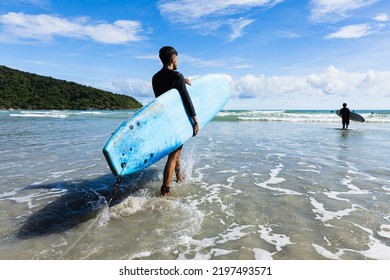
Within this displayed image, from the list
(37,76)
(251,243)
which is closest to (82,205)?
(251,243)

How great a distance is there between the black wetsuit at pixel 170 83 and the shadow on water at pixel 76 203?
5.22 feet

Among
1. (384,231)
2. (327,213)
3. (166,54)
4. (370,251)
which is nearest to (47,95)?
(166,54)

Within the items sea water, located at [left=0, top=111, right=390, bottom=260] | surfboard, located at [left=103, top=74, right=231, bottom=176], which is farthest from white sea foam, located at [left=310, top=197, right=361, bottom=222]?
surfboard, located at [left=103, top=74, right=231, bottom=176]

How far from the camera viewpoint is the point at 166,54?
4.18 meters

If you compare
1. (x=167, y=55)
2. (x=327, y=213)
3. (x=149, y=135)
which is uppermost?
(x=167, y=55)

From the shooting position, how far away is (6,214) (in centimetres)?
355

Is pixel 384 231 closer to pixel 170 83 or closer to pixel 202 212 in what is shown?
pixel 202 212

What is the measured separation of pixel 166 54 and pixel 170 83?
17.0 inches

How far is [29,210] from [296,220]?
11.1 ft

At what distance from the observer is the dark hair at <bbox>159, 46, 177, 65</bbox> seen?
4188mm

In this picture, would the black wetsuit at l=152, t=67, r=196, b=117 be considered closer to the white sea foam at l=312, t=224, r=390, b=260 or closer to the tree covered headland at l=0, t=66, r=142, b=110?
the white sea foam at l=312, t=224, r=390, b=260

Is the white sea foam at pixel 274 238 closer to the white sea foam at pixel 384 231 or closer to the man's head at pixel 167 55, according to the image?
the white sea foam at pixel 384 231

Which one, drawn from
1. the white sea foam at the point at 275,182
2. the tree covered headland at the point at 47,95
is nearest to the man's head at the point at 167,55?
the white sea foam at the point at 275,182
